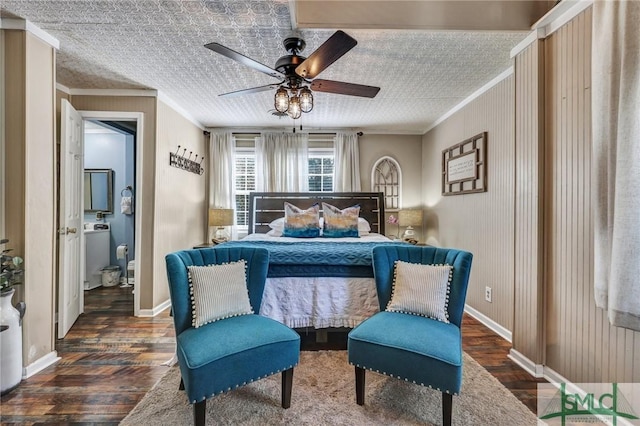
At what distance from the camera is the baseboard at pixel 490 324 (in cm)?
275

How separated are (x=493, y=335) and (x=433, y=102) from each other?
2.74 m

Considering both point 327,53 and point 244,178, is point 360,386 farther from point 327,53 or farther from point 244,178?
point 244,178

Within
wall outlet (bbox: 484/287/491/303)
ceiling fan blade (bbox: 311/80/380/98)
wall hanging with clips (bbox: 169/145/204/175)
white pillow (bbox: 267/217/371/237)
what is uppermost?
ceiling fan blade (bbox: 311/80/380/98)

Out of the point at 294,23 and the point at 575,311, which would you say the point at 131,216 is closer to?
the point at 294,23

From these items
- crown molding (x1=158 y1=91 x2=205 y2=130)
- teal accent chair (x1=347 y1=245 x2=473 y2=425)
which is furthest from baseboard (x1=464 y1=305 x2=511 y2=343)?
crown molding (x1=158 y1=91 x2=205 y2=130)

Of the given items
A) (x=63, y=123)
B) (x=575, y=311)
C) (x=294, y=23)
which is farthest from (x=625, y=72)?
(x=63, y=123)

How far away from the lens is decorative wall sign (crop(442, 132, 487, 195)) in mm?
3145

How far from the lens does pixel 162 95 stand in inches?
134

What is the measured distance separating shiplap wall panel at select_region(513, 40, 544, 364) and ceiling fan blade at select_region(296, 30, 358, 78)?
149cm

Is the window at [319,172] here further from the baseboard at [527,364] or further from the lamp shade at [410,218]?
the baseboard at [527,364]

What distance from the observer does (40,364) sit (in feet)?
7.25

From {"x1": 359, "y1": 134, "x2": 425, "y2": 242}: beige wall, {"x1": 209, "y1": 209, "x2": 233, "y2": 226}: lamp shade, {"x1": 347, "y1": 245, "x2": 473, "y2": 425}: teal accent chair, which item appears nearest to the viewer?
{"x1": 347, "y1": 245, "x2": 473, "y2": 425}: teal accent chair

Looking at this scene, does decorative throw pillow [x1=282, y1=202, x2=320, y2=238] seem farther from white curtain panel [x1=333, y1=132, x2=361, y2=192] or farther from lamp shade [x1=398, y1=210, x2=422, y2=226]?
lamp shade [x1=398, y1=210, x2=422, y2=226]

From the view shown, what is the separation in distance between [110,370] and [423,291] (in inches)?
95.8
